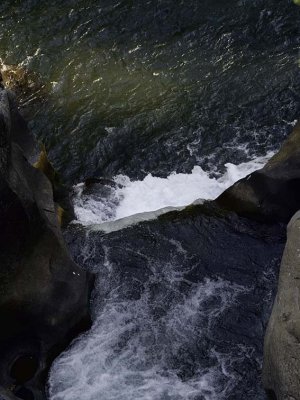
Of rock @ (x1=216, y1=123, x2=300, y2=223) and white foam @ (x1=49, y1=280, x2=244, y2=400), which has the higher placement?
rock @ (x1=216, y1=123, x2=300, y2=223)

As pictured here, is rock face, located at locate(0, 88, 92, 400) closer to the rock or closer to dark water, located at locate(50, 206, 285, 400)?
dark water, located at locate(50, 206, 285, 400)

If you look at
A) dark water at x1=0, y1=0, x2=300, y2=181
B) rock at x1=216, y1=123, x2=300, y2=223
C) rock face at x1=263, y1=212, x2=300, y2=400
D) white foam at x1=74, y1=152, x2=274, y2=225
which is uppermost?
dark water at x1=0, y1=0, x2=300, y2=181

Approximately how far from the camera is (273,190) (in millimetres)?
11859

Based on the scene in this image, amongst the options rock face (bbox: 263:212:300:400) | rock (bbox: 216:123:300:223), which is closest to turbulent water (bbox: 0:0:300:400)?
rock (bbox: 216:123:300:223)

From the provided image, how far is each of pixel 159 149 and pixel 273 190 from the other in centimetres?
366

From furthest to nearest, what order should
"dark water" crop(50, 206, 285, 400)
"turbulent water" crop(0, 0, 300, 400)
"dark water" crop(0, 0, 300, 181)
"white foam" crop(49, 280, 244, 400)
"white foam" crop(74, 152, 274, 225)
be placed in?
1. "dark water" crop(0, 0, 300, 181)
2. "white foam" crop(74, 152, 274, 225)
3. "turbulent water" crop(0, 0, 300, 400)
4. "dark water" crop(50, 206, 285, 400)
5. "white foam" crop(49, 280, 244, 400)

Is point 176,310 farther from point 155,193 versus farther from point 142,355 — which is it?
point 155,193

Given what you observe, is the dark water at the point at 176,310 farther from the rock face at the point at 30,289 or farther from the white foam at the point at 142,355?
the rock face at the point at 30,289

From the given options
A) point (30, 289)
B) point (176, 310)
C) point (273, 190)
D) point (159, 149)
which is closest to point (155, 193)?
point (159, 149)

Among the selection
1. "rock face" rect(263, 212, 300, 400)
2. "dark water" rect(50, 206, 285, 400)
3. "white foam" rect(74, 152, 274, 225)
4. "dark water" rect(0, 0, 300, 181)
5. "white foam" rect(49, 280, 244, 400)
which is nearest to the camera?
"rock face" rect(263, 212, 300, 400)

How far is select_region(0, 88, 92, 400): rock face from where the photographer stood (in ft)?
32.7

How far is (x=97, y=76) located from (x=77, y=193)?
468 cm

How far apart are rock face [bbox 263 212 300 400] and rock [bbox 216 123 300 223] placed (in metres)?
2.31

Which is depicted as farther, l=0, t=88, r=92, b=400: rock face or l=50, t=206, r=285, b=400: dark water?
l=0, t=88, r=92, b=400: rock face
